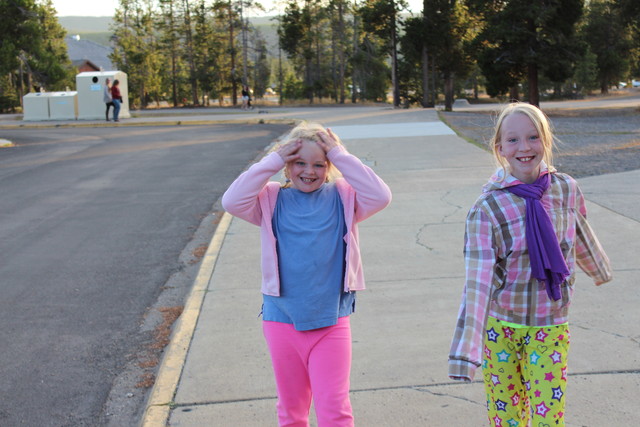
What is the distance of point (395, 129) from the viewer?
2155cm

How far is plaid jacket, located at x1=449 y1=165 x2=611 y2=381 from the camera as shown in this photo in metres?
2.82

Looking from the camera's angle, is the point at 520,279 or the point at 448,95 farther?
the point at 448,95

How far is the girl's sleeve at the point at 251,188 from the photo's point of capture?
125 inches

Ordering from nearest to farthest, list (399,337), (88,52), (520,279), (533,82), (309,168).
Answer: (520,279) → (309,168) → (399,337) → (533,82) → (88,52)

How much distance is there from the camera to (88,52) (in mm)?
93375

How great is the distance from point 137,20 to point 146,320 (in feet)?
201

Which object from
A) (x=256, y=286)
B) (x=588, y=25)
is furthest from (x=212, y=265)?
(x=588, y=25)

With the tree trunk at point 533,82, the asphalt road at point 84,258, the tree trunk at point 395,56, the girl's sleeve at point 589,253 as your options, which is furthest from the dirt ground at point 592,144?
the tree trunk at point 395,56

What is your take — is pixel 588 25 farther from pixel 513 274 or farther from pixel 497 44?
pixel 513 274

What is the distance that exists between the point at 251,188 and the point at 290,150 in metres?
Result: 0.24

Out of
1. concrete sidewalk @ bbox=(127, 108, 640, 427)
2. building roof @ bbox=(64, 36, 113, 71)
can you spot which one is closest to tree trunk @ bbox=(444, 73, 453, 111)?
concrete sidewalk @ bbox=(127, 108, 640, 427)

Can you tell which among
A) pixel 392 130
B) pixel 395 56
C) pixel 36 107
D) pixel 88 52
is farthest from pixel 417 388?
pixel 88 52

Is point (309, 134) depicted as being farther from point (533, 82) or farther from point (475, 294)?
point (533, 82)

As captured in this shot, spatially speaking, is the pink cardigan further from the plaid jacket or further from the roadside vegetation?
the roadside vegetation
